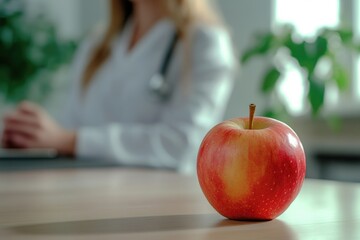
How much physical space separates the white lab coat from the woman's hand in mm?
33

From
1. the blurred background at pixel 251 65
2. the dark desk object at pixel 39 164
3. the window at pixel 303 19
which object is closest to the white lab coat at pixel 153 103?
the dark desk object at pixel 39 164

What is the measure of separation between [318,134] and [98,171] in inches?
95.8

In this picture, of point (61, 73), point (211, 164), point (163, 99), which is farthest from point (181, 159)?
point (61, 73)

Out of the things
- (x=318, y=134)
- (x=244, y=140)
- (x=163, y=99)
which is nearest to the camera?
(x=244, y=140)

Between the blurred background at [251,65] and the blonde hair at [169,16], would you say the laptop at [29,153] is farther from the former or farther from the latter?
the blurred background at [251,65]

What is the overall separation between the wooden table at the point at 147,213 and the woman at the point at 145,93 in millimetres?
592

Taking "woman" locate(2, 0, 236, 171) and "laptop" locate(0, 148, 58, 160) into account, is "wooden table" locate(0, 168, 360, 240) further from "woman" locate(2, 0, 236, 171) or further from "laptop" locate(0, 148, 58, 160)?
"woman" locate(2, 0, 236, 171)

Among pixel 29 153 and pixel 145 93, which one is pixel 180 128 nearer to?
pixel 145 93

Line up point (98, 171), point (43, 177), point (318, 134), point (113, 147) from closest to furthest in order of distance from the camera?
point (43, 177)
point (98, 171)
point (113, 147)
point (318, 134)

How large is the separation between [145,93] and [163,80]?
0.08 m

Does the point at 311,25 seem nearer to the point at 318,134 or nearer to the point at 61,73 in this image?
the point at 318,134

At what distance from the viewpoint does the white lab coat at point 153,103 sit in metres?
1.68

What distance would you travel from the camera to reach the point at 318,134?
356cm

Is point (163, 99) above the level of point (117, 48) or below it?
below
